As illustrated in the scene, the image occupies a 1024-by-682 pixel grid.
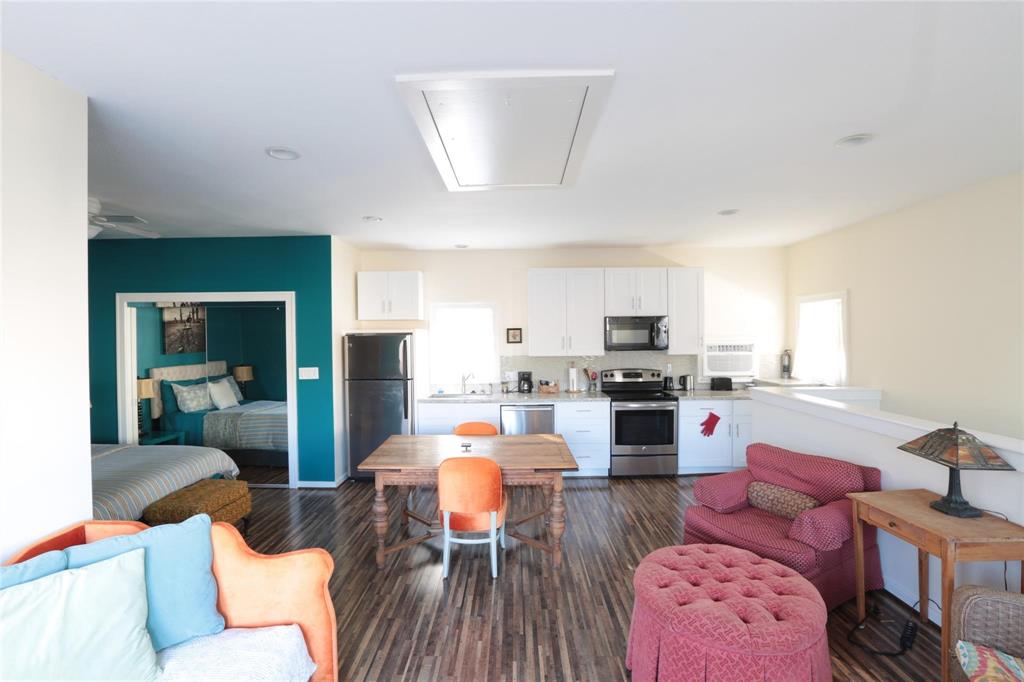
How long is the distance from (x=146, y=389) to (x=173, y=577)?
186 inches

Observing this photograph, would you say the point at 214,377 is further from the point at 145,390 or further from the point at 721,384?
the point at 721,384

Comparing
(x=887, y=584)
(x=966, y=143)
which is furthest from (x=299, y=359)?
(x=966, y=143)

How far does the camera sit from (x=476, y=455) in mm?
3109

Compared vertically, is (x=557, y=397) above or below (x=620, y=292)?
below

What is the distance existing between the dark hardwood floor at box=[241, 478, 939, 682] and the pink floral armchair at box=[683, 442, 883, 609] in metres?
0.25

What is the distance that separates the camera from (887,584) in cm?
262

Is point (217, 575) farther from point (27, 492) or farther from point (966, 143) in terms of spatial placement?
point (966, 143)

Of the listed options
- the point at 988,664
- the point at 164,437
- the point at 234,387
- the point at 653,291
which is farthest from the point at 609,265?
the point at 164,437

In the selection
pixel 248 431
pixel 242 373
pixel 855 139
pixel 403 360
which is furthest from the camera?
pixel 242 373

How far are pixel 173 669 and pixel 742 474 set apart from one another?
3.18 meters

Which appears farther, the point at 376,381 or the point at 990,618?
the point at 376,381

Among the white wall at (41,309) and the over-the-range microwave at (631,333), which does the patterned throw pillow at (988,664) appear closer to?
the white wall at (41,309)

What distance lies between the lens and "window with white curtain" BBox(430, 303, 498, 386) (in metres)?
5.43

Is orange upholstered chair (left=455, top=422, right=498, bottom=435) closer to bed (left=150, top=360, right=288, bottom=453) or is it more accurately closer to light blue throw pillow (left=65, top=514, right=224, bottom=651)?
light blue throw pillow (left=65, top=514, right=224, bottom=651)
